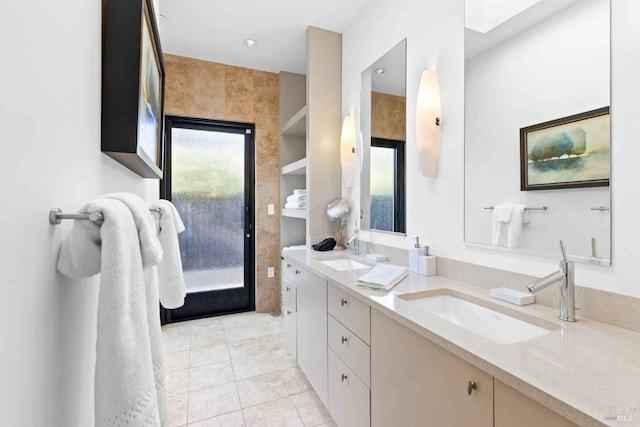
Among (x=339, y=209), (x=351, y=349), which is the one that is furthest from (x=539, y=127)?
(x=339, y=209)

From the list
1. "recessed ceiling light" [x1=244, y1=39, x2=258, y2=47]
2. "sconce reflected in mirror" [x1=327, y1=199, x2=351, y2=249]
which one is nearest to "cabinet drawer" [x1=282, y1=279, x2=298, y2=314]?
"sconce reflected in mirror" [x1=327, y1=199, x2=351, y2=249]

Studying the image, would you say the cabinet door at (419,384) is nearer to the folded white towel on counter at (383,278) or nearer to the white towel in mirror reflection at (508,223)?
the folded white towel on counter at (383,278)

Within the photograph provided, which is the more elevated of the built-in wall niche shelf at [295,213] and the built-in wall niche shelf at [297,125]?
the built-in wall niche shelf at [297,125]

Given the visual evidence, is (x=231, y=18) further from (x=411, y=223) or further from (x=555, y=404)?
(x=555, y=404)

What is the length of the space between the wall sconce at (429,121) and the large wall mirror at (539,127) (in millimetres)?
175

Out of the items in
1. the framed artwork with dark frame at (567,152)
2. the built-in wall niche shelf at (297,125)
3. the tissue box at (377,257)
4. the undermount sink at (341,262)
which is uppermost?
the built-in wall niche shelf at (297,125)

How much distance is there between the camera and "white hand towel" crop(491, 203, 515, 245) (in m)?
1.32

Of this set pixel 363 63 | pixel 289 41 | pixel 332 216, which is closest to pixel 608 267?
pixel 332 216

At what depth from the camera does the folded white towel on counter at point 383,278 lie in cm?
141

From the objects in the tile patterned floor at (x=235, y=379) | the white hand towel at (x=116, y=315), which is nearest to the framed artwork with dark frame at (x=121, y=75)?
the white hand towel at (x=116, y=315)

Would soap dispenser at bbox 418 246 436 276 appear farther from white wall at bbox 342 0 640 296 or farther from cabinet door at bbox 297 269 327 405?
cabinet door at bbox 297 269 327 405

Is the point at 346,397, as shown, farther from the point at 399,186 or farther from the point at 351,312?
the point at 399,186

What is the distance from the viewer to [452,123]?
1584 millimetres

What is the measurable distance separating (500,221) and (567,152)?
1.20 feet
